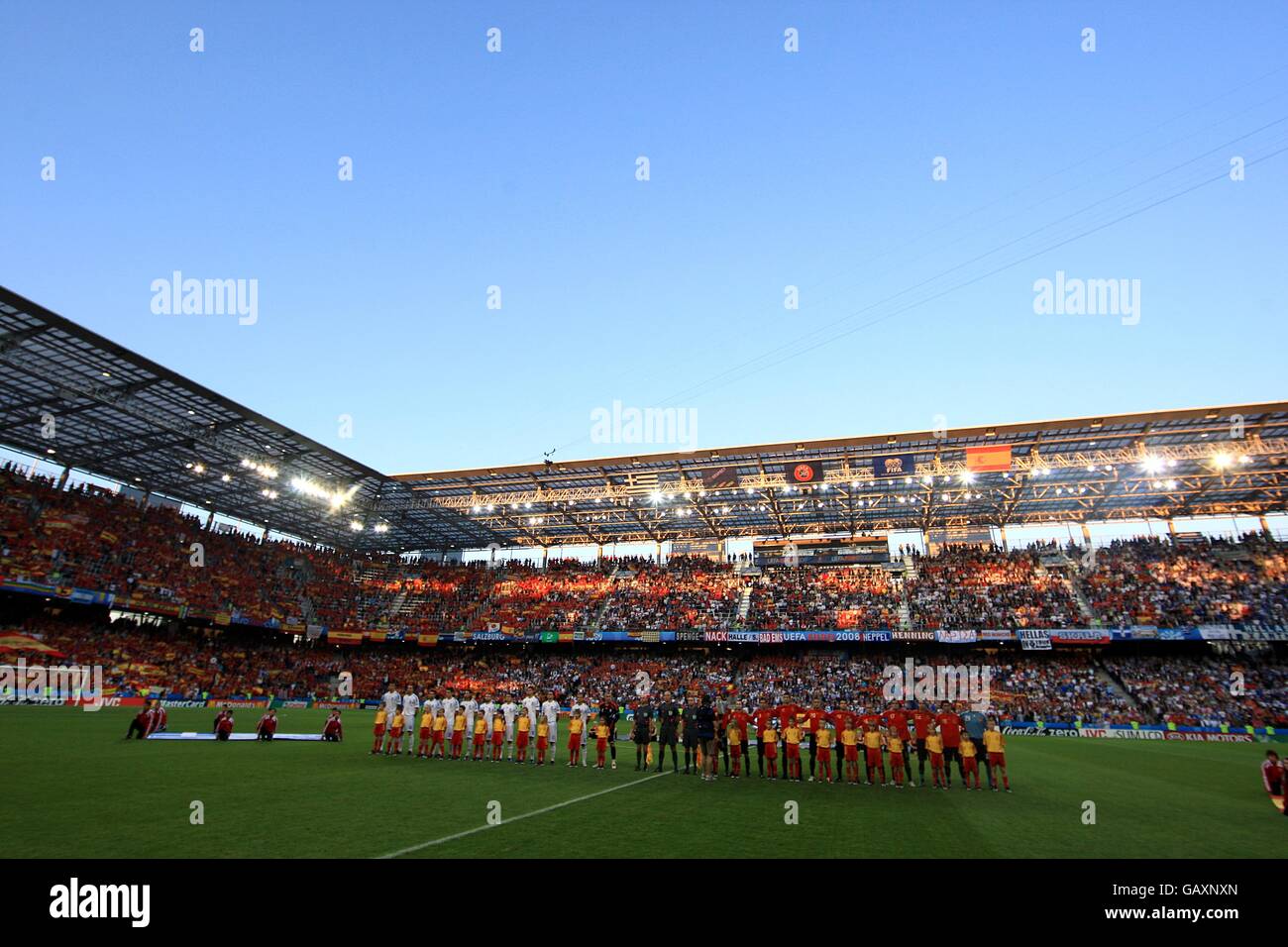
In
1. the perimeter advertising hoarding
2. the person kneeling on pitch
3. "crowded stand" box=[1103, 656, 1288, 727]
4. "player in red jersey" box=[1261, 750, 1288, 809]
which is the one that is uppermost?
the perimeter advertising hoarding

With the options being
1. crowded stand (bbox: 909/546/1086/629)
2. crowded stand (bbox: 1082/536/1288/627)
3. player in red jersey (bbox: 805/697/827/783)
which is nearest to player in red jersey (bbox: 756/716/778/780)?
player in red jersey (bbox: 805/697/827/783)

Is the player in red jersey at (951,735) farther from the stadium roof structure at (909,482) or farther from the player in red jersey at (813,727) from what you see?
the stadium roof structure at (909,482)

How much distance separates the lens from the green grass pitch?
7.38m

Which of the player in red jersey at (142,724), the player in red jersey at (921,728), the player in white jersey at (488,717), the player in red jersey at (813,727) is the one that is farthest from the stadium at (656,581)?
the player in red jersey at (921,728)

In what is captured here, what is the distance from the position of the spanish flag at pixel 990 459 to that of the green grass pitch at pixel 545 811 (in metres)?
18.2

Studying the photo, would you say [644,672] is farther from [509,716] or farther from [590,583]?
[509,716]

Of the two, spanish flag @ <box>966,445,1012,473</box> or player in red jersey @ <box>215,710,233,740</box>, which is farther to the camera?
spanish flag @ <box>966,445,1012,473</box>

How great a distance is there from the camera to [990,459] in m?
32.9

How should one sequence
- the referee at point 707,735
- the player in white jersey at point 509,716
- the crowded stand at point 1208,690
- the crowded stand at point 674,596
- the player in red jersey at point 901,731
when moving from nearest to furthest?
the player in red jersey at point 901,731, the referee at point 707,735, the player in white jersey at point 509,716, the crowded stand at point 1208,690, the crowded stand at point 674,596

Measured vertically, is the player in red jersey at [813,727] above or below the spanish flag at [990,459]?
below

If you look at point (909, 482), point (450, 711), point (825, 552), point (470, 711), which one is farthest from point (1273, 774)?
point (825, 552)

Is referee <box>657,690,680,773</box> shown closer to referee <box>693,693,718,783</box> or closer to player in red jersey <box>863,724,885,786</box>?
referee <box>693,693,718,783</box>

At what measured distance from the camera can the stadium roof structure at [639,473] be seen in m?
29.6

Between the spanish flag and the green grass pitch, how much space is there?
18.2m
